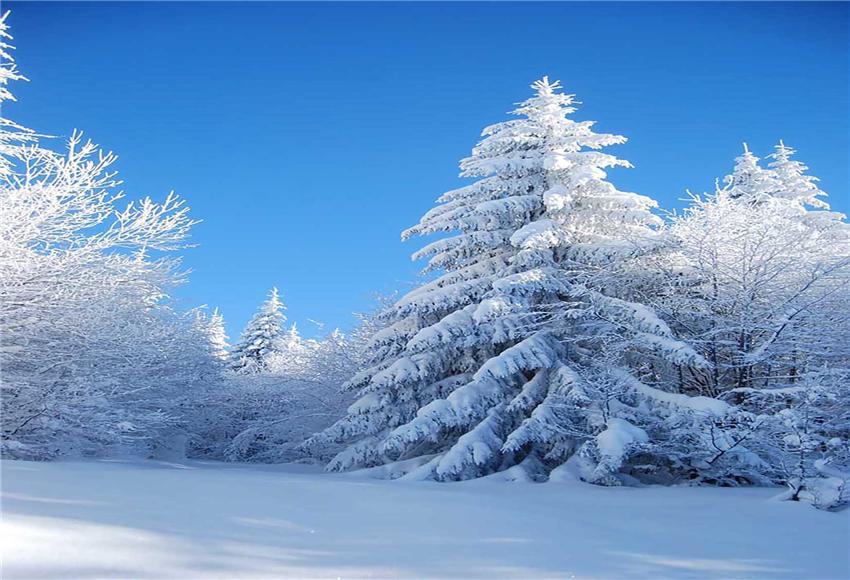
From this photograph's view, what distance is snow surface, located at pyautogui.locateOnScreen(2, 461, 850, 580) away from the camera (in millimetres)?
3732

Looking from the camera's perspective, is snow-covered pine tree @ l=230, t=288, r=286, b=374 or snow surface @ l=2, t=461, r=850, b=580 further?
snow-covered pine tree @ l=230, t=288, r=286, b=374

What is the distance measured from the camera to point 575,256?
1248 centimetres

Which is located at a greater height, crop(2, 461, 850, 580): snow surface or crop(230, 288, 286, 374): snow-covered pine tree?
crop(230, 288, 286, 374): snow-covered pine tree

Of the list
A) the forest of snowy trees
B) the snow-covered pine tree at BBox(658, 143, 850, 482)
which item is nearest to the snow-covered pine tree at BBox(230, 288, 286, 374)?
the forest of snowy trees

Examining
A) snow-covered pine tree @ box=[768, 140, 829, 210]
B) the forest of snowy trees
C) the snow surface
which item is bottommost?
the snow surface

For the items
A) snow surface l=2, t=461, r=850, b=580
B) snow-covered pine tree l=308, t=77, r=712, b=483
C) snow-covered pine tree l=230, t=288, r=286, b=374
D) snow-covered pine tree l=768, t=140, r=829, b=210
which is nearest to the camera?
snow surface l=2, t=461, r=850, b=580

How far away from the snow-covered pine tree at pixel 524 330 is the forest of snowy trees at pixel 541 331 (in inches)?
1.9

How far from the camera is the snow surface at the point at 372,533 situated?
373 centimetres

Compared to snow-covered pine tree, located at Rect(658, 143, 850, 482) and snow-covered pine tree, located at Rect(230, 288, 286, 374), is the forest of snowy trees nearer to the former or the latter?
snow-covered pine tree, located at Rect(658, 143, 850, 482)

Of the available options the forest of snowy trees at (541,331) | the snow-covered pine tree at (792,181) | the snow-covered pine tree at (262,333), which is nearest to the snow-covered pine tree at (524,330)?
the forest of snowy trees at (541,331)

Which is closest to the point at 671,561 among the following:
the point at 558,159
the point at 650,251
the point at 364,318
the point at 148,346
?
the point at 650,251

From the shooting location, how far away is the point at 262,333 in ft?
141

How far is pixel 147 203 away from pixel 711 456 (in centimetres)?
1227

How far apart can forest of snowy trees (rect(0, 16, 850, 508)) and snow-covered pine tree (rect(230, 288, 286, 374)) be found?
28209mm
